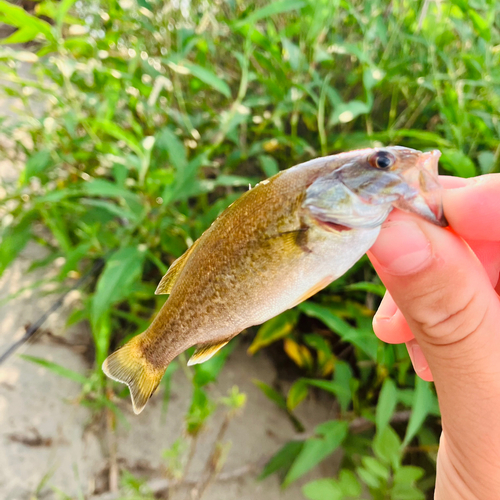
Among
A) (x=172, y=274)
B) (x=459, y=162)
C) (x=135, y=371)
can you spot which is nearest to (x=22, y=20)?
(x=172, y=274)

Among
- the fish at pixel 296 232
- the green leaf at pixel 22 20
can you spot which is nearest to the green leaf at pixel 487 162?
the fish at pixel 296 232

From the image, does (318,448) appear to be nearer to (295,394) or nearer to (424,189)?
(295,394)

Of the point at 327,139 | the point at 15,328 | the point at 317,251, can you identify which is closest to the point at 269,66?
the point at 327,139

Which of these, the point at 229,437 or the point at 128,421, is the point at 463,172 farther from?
the point at 128,421

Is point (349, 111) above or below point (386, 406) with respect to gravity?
above

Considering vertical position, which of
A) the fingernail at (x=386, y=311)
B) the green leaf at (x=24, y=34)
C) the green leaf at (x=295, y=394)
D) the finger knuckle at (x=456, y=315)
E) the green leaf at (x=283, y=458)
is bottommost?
the green leaf at (x=283, y=458)

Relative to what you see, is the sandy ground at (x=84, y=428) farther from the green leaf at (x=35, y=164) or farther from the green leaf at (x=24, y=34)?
the green leaf at (x=24, y=34)
